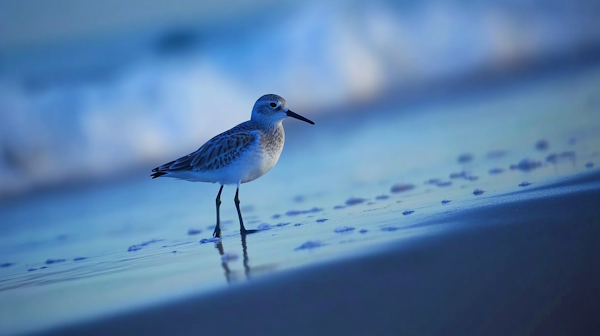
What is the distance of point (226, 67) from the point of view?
283 inches

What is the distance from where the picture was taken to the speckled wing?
4199 mm

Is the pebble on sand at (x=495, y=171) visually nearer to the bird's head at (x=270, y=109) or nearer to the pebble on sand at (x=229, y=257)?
the bird's head at (x=270, y=109)

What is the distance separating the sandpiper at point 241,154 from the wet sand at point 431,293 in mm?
1537

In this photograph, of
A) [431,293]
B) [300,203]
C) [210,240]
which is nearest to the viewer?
[431,293]

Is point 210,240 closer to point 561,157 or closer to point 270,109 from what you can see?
point 270,109

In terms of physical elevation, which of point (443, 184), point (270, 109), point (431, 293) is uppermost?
point (270, 109)

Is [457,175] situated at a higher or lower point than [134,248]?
higher

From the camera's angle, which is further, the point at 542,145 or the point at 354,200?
the point at 542,145

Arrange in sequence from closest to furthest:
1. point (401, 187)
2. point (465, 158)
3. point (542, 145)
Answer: point (401, 187), point (542, 145), point (465, 158)

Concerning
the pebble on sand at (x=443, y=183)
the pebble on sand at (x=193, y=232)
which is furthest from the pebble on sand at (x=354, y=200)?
the pebble on sand at (x=193, y=232)

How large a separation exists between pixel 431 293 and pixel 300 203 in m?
2.36

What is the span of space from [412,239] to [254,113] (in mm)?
1964

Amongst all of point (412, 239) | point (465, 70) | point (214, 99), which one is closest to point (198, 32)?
point (214, 99)

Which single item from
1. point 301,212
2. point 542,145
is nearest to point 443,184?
point 301,212
